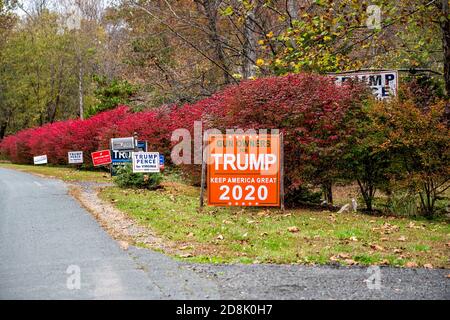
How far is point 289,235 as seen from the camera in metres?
9.73

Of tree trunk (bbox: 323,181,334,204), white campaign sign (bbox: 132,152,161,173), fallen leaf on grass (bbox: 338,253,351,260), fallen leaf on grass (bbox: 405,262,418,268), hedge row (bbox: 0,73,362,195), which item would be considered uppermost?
hedge row (bbox: 0,73,362,195)

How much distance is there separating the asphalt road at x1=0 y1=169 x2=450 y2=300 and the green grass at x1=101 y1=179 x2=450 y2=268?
0.57 metres

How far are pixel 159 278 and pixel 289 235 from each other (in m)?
3.36

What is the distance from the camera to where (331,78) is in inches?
555

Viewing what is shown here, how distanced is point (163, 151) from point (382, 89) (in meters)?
10.8

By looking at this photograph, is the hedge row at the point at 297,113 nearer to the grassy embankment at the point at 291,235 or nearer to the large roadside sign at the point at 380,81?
the large roadside sign at the point at 380,81

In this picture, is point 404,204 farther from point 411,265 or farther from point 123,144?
point 123,144

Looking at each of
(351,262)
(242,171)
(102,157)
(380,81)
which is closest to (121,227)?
(242,171)

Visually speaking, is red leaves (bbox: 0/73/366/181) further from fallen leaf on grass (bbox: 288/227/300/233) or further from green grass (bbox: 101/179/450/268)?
fallen leaf on grass (bbox: 288/227/300/233)

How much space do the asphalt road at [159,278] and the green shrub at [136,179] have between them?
331 inches

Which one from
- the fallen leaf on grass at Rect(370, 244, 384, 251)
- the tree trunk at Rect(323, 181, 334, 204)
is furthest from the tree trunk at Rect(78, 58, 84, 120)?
the fallen leaf on grass at Rect(370, 244, 384, 251)

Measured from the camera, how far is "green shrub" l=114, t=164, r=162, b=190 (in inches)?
712

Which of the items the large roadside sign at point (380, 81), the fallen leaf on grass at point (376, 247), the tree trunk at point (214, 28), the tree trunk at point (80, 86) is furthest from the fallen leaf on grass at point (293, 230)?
the tree trunk at point (80, 86)

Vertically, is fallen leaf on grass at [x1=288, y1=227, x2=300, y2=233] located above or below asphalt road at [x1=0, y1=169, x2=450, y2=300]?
above
